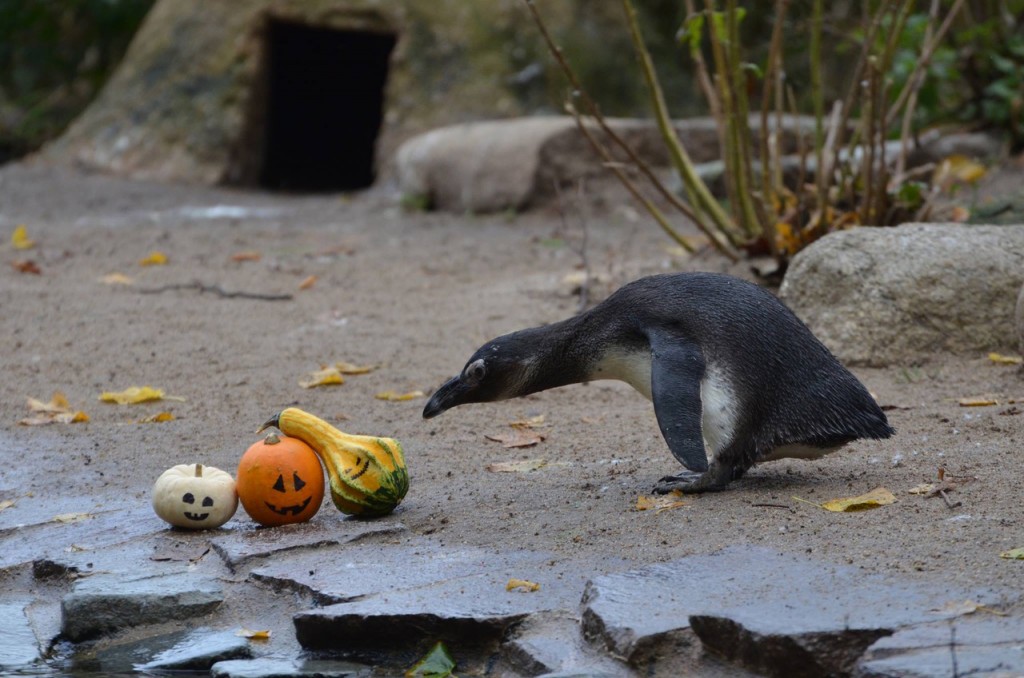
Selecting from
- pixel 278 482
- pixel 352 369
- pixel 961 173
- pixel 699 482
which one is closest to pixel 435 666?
pixel 278 482

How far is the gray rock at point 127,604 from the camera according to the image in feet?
10.6

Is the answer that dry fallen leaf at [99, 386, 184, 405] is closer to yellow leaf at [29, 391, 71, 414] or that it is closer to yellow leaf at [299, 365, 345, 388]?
yellow leaf at [29, 391, 71, 414]

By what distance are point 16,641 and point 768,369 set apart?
2107 millimetres

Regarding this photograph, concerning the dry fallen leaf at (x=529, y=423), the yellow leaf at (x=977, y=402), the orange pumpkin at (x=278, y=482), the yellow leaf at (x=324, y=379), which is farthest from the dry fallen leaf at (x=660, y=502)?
the yellow leaf at (x=324, y=379)

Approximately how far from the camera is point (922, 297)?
5.62 metres

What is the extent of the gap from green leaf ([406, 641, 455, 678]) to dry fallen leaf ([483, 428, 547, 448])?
186 cm

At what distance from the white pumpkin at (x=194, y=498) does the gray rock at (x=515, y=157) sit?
6.58 meters

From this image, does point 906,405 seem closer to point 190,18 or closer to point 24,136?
point 190,18

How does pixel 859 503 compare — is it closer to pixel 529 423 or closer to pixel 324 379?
pixel 529 423

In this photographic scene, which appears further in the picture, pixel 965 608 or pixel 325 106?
pixel 325 106

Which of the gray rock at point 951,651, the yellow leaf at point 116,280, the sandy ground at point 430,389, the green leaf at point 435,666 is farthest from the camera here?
the yellow leaf at point 116,280

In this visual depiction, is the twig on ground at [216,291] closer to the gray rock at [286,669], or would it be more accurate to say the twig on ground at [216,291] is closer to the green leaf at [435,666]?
the gray rock at [286,669]

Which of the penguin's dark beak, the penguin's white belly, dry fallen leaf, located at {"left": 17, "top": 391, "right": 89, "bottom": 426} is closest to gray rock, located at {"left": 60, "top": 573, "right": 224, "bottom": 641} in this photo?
the penguin's dark beak

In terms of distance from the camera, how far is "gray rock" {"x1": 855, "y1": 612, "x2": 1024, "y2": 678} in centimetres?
239
